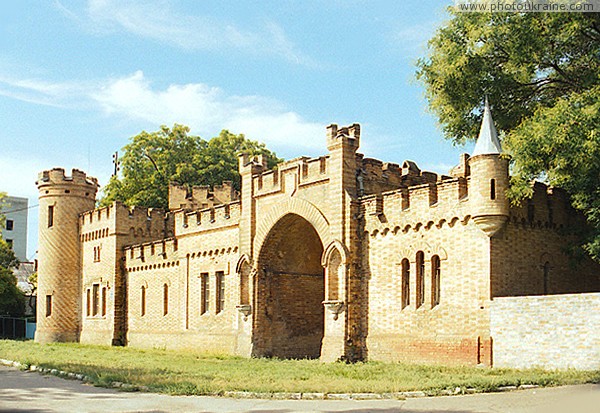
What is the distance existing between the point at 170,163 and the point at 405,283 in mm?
35152

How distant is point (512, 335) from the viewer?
19000mm

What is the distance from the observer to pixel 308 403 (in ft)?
47.1

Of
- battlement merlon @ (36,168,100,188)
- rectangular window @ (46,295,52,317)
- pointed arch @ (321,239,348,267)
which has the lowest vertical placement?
rectangular window @ (46,295,52,317)

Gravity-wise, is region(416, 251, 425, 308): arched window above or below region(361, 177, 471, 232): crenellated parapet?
below

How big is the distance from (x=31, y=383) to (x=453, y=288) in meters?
11.2

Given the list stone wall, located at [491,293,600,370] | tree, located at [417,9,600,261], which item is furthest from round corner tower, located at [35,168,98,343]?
stone wall, located at [491,293,600,370]

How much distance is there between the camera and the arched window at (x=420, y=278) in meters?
22.0

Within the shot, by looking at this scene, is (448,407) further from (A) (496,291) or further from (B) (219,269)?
(B) (219,269)

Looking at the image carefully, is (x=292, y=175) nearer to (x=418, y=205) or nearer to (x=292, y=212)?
(x=292, y=212)

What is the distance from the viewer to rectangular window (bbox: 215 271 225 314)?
3084 cm

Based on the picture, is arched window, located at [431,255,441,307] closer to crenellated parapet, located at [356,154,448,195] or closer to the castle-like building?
the castle-like building

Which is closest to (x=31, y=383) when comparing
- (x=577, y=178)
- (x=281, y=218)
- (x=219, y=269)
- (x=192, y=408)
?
(x=192, y=408)

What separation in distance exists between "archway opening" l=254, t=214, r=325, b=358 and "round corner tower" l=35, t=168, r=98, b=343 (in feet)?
56.3

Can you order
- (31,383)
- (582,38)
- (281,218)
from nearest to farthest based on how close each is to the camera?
1. (31,383)
2. (582,38)
3. (281,218)
